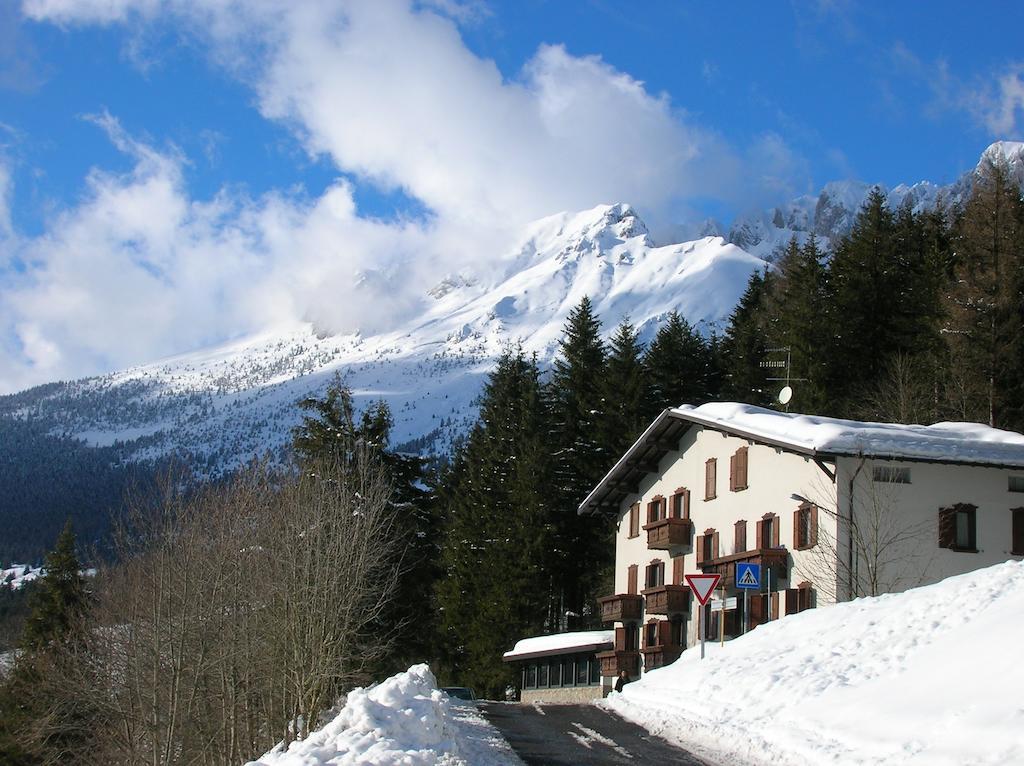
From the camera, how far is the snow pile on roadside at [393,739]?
514 inches

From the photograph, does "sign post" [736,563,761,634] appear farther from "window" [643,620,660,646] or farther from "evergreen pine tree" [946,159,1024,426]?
"evergreen pine tree" [946,159,1024,426]

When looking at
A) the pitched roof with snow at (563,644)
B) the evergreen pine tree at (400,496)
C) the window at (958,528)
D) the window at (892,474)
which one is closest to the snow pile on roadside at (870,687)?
the window at (892,474)

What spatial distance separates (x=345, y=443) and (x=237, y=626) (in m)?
14.7

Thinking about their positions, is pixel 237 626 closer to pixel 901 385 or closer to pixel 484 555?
pixel 484 555

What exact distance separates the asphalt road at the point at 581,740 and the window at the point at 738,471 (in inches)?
556

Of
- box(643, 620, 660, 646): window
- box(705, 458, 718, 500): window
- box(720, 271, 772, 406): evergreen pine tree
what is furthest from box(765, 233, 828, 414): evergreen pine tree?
box(643, 620, 660, 646): window

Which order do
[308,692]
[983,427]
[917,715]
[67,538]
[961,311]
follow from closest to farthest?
[917,715], [308,692], [983,427], [961,311], [67,538]

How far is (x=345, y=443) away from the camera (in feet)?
155

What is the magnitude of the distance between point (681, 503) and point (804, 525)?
898cm

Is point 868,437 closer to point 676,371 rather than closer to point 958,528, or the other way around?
point 958,528

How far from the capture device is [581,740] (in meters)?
19.3

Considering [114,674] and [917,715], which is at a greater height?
[917,715]

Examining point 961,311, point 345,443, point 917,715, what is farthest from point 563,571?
point 917,715

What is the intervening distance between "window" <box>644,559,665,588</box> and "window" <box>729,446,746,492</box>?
21.6 ft
